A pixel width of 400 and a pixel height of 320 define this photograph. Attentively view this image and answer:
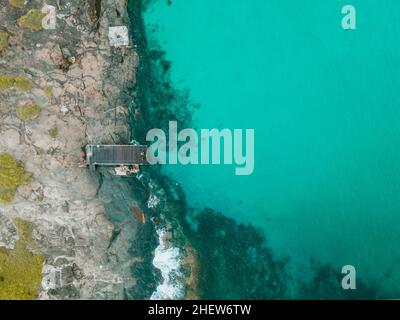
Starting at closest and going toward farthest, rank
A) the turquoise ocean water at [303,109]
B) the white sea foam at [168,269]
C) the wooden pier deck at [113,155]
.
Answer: the wooden pier deck at [113,155], the white sea foam at [168,269], the turquoise ocean water at [303,109]

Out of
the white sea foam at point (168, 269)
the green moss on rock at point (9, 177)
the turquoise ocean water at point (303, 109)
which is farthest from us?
the turquoise ocean water at point (303, 109)

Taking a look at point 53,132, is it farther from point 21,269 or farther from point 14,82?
point 21,269

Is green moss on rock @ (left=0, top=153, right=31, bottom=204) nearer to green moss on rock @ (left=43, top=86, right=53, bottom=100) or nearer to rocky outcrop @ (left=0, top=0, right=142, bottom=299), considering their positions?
rocky outcrop @ (left=0, top=0, right=142, bottom=299)

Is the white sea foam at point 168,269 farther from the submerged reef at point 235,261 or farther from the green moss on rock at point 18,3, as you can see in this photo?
the green moss on rock at point 18,3

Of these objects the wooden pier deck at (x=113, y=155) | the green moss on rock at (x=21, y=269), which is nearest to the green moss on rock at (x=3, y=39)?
the wooden pier deck at (x=113, y=155)

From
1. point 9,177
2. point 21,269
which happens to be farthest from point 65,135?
point 21,269

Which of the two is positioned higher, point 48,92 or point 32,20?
point 32,20
